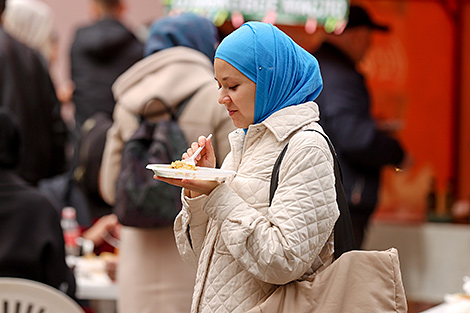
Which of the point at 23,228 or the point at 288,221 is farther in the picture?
the point at 23,228

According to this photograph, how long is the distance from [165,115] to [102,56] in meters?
3.07

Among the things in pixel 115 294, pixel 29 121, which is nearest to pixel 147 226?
pixel 115 294

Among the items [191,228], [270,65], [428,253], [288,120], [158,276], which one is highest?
[270,65]

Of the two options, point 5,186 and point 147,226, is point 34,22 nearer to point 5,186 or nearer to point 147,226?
point 5,186

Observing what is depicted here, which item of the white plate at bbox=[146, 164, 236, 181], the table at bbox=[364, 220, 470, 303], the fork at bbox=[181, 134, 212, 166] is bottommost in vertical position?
the table at bbox=[364, 220, 470, 303]

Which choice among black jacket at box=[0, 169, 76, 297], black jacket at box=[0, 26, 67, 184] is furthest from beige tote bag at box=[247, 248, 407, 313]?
black jacket at box=[0, 26, 67, 184]

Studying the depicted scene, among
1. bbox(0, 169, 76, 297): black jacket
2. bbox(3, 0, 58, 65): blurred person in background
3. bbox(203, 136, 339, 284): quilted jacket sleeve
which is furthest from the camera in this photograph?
bbox(3, 0, 58, 65): blurred person in background

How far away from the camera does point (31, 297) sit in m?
2.95

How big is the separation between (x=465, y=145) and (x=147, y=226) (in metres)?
4.23

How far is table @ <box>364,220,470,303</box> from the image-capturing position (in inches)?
231

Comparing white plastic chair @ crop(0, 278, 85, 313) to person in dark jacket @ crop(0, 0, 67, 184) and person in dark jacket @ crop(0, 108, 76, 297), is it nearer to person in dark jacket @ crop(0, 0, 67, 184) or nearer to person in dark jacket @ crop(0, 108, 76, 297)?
person in dark jacket @ crop(0, 108, 76, 297)

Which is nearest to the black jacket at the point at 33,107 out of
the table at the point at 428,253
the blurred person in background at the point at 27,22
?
the blurred person in background at the point at 27,22

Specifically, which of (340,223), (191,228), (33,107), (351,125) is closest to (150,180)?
(191,228)

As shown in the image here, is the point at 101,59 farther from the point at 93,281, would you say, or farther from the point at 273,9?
the point at 93,281
